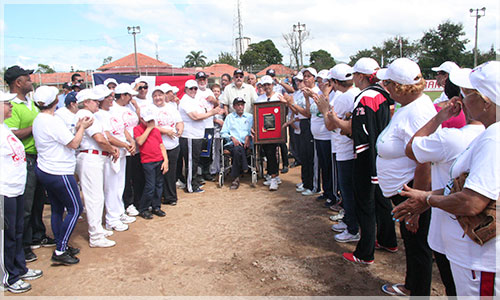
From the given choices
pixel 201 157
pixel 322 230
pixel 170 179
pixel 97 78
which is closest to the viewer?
pixel 322 230

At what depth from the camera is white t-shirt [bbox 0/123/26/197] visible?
126 inches

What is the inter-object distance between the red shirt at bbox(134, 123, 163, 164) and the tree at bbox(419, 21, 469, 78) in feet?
142

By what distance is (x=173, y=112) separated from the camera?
20.1 feet

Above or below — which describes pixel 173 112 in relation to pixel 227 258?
above

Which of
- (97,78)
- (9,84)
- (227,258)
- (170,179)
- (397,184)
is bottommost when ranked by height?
(227,258)

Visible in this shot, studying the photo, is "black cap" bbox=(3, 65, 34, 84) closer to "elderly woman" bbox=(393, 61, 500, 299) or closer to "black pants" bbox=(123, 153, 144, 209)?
"black pants" bbox=(123, 153, 144, 209)

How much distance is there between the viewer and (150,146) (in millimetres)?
5445

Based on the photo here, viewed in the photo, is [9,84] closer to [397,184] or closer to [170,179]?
[170,179]

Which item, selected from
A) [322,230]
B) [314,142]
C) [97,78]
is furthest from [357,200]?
[97,78]

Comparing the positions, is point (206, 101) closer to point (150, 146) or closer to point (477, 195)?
point (150, 146)

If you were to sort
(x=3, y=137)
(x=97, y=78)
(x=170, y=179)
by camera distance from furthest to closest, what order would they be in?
(x=97, y=78) < (x=170, y=179) < (x=3, y=137)

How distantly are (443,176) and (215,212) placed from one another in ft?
13.1

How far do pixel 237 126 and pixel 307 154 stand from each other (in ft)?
5.67

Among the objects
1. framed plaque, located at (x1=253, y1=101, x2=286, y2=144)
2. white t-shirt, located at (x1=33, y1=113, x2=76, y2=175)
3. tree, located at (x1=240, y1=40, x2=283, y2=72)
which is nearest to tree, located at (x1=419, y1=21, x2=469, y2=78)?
tree, located at (x1=240, y1=40, x2=283, y2=72)
